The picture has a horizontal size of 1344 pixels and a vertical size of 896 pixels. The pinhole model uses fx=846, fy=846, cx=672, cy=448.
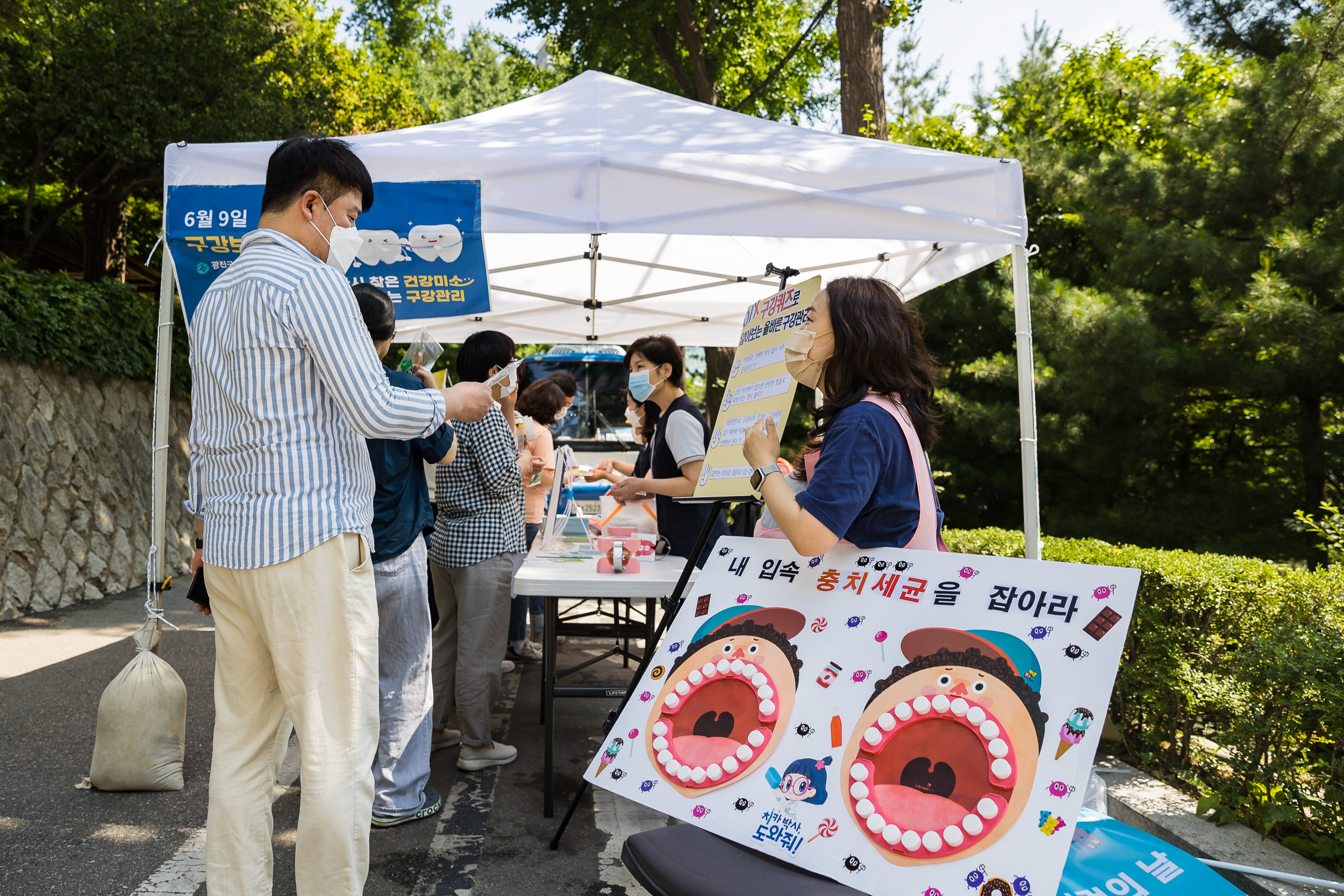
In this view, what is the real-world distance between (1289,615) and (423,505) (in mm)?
3064

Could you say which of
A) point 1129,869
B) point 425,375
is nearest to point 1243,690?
point 1129,869

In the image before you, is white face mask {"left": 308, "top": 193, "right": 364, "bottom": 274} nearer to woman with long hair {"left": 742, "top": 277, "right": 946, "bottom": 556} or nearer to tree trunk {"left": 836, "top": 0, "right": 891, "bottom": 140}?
woman with long hair {"left": 742, "top": 277, "right": 946, "bottom": 556}

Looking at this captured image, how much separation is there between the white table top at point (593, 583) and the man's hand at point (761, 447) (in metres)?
0.99

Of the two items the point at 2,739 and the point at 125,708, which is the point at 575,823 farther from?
the point at 2,739

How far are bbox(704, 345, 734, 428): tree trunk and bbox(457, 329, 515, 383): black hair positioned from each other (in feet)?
19.6

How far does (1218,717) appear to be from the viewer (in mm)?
3143

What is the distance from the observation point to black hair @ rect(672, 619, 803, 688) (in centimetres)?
175

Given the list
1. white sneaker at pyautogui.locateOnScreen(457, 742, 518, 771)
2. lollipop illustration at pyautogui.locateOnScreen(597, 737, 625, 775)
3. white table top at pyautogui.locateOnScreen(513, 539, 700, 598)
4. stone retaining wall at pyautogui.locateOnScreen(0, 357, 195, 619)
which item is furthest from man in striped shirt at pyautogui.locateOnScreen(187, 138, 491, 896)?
stone retaining wall at pyautogui.locateOnScreen(0, 357, 195, 619)

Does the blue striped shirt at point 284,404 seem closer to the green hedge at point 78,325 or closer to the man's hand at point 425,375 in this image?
the man's hand at point 425,375

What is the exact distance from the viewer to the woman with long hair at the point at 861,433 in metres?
1.71

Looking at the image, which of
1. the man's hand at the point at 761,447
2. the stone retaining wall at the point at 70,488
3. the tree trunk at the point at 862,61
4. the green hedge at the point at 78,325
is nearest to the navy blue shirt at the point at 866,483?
the man's hand at the point at 761,447

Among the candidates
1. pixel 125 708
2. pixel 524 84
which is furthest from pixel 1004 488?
pixel 524 84

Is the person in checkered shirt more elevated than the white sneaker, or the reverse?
the person in checkered shirt

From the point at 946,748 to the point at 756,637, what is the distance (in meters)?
0.50
